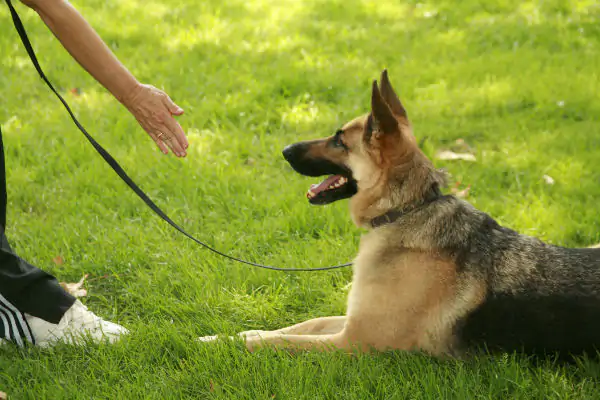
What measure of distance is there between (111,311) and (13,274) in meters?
0.72

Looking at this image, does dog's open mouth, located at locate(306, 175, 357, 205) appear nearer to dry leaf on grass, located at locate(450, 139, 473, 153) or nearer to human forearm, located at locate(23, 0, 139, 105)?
human forearm, located at locate(23, 0, 139, 105)

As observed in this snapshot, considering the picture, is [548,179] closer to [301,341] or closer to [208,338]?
[301,341]

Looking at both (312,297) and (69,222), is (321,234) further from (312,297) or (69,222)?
(69,222)

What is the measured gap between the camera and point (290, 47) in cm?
752

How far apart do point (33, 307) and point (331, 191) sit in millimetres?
1751

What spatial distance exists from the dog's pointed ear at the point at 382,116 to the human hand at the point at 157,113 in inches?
39.9

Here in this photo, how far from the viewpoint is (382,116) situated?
3121 mm

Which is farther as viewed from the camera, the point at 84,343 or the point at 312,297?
the point at 312,297

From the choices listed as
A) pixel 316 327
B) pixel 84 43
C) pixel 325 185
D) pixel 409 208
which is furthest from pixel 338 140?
pixel 84 43

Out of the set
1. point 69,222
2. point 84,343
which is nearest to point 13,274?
point 84,343

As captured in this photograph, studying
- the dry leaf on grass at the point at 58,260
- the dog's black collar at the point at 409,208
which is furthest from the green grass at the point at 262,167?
the dog's black collar at the point at 409,208

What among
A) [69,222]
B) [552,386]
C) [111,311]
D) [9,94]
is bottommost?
[552,386]

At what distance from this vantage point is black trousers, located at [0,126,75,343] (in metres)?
3.35

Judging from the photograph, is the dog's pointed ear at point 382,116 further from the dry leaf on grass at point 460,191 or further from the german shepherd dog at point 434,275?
the dry leaf on grass at point 460,191
